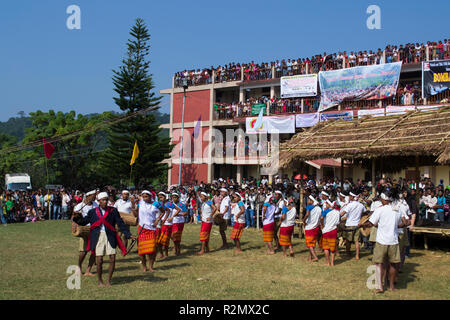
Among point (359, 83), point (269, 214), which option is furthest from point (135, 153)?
point (269, 214)

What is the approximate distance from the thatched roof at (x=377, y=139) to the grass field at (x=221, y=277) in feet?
8.35

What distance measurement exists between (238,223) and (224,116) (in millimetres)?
18017

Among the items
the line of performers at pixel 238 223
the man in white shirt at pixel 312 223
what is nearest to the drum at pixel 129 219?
the line of performers at pixel 238 223

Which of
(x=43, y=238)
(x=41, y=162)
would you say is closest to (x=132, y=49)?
(x=41, y=162)

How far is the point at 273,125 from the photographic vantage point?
2489cm

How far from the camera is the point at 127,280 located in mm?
8023

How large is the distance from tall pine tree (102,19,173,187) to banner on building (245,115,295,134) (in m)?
5.35

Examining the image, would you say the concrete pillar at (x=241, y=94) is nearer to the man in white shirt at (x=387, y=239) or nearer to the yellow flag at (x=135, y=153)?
the yellow flag at (x=135, y=153)

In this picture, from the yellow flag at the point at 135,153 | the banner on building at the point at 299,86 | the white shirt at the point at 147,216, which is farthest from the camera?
the yellow flag at the point at 135,153

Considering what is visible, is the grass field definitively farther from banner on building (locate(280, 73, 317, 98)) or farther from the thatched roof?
banner on building (locate(280, 73, 317, 98))

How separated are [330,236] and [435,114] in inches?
204

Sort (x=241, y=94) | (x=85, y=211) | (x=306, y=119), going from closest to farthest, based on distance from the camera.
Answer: (x=85, y=211) < (x=306, y=119) < (x=241, y=94)

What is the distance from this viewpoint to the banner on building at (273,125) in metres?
24.2

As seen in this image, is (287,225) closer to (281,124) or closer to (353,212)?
(353,212)
